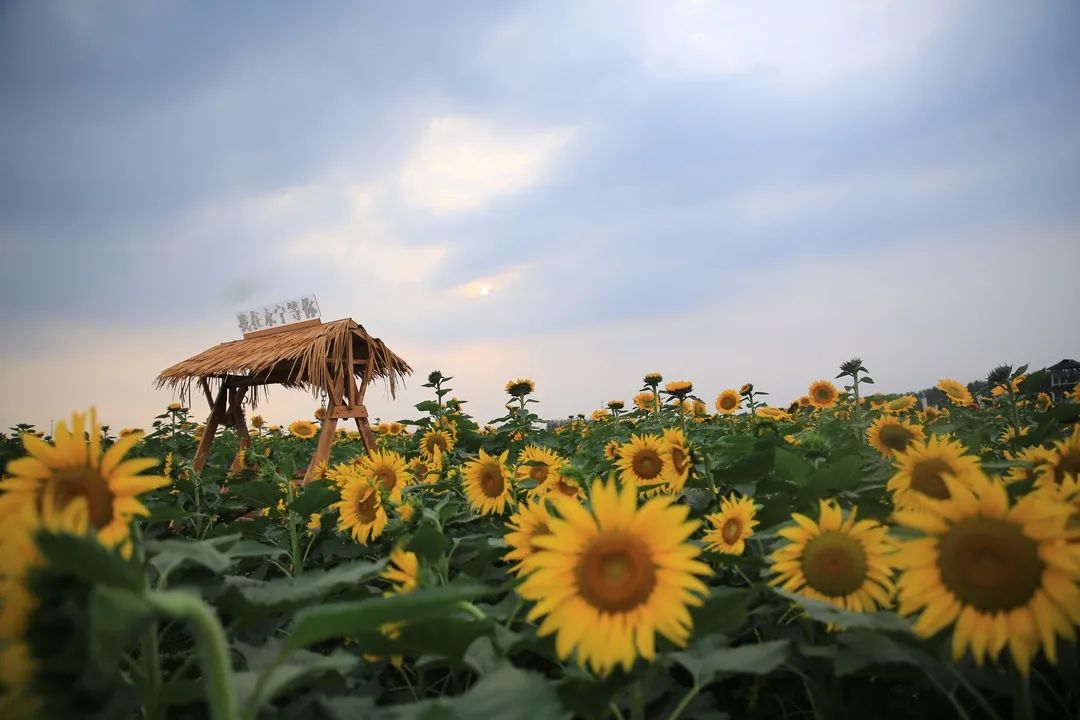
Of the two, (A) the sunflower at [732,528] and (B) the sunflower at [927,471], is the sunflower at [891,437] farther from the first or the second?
(A) the sunflower at [732,528]

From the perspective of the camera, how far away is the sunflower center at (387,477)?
291cm

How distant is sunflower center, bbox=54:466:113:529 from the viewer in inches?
37.9

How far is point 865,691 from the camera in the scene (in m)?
1.39

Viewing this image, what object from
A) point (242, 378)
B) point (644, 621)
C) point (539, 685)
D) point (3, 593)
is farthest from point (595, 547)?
point (242, 378)

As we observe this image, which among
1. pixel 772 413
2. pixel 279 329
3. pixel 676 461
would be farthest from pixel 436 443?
pixel 279 329

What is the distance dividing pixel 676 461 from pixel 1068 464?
132 centimetres

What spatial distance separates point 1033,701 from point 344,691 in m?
1.38

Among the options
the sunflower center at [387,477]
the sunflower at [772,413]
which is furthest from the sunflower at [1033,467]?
the sunflower at [772,413]

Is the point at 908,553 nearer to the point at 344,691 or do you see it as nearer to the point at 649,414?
the point at 344,691

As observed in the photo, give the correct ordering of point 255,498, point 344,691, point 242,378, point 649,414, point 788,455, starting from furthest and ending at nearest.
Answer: point 242,378, point 649,414, point 255,498, point 788,455, point 344,691

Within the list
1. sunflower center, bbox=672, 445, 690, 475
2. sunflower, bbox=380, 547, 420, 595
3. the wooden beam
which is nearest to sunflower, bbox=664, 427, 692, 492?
sunflower center, bbox=672, 445, 690, 475

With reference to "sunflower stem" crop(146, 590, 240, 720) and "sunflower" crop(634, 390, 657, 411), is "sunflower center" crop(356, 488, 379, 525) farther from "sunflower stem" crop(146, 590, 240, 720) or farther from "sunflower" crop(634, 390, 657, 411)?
"sunflower" crop(634, 390, 657, 411)

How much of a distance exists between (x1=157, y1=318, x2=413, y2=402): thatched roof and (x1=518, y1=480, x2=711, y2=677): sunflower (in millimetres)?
6744

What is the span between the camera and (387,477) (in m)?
2.96
